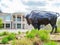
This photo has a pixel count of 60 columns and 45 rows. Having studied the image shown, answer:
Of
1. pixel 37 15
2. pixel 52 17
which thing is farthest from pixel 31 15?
pixel 52 17

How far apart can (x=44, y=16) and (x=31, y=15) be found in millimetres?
646

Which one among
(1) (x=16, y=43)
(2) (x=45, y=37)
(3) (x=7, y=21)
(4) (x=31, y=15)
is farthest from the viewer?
(3) (x=7, y=21)

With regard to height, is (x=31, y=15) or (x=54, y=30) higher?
(x=31, y=15)

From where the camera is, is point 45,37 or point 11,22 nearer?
point 45,37

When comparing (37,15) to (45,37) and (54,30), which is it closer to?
(54,30)

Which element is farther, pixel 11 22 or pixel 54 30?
pixel 11 22

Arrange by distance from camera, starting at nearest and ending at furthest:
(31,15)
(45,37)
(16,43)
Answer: (16,43) → (45,37) → (31,15)

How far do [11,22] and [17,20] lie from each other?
5.31 ft

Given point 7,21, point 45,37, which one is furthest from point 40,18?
point 7,21

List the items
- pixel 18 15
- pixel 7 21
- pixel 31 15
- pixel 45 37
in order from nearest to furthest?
pixel 45 37 < pixel 31 15 < pixel 18 15 < pixel 7 21

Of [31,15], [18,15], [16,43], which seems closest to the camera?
[16,43]

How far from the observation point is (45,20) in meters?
12.6

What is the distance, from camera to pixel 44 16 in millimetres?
12508

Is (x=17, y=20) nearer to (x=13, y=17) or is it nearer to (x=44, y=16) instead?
(x=13, y=17)
